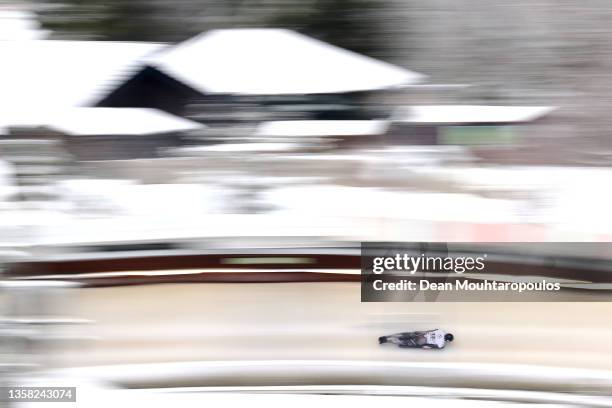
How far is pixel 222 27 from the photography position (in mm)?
2711

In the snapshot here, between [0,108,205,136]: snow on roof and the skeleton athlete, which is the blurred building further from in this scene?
the skeleton athlete

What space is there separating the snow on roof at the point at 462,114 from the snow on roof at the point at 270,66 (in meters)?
0.11

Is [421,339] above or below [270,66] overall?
below

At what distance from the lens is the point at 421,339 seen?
2691 mm

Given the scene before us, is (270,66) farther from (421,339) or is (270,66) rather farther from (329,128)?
(421,339)

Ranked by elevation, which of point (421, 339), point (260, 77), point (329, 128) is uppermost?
point (260, 77)

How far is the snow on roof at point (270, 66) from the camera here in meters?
2.66

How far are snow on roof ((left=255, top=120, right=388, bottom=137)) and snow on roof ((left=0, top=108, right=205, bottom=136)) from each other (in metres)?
0.29

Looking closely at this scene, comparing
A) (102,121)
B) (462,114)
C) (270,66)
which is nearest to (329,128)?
(270,66)

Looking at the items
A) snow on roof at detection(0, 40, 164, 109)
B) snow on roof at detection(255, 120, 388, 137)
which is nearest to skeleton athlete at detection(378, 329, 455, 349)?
snow on roof at detection(255, 120, 388, 137)

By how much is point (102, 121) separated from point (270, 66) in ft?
1.94

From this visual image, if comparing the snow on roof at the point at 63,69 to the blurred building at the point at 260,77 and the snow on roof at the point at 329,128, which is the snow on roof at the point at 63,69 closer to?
the blurred building at the point at 260,77

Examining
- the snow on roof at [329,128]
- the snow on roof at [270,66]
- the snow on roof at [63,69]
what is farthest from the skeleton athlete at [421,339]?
the snow on roof at [63,69]

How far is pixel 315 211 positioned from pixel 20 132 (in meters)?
1.01
